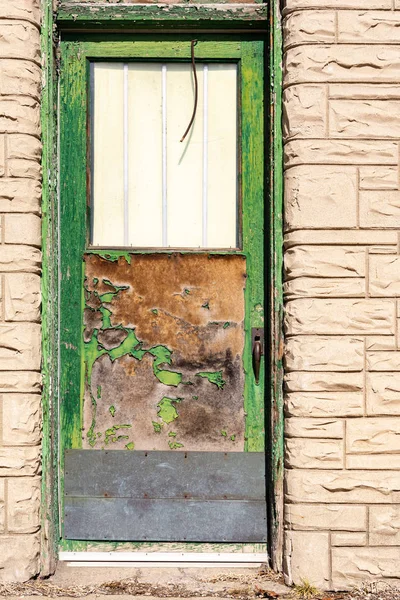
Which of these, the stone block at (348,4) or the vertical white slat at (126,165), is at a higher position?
the stone block at (348,4)

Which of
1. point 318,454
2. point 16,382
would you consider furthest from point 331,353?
point 16,382

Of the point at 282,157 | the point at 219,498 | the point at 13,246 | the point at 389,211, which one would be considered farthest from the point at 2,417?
the point at 389,211

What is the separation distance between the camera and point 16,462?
146 inches

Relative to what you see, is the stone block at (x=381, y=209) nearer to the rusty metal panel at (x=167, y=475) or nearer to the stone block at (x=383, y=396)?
the stone block at (x=383, y=396)

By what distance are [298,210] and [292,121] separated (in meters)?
0.45

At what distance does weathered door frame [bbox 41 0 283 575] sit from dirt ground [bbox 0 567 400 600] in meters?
0.12

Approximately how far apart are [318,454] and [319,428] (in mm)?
128

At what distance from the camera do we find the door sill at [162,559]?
156 inches

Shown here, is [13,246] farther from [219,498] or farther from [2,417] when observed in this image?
[219,498]

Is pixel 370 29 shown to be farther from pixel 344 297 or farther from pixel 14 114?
pixel 14 114

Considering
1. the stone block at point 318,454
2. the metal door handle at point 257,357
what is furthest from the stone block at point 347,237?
the stone block at point 318,454

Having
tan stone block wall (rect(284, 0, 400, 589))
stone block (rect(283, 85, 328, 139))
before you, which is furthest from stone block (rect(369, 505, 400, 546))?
stone block (rect(283, 85, 328, 139))

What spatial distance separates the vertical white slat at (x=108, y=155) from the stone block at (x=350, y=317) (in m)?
1.13

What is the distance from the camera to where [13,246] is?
3.76 m
